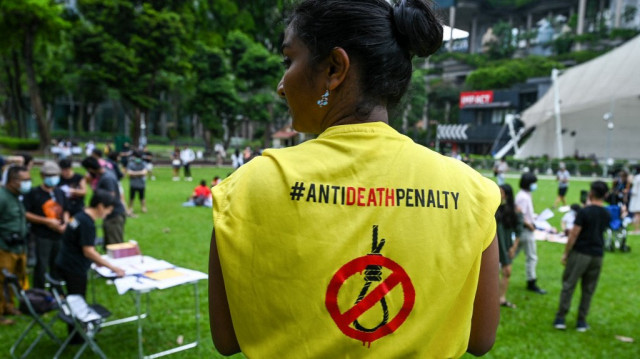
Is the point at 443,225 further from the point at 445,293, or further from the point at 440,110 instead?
the point at 440,110

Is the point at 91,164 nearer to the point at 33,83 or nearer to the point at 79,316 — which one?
the point at 79,316

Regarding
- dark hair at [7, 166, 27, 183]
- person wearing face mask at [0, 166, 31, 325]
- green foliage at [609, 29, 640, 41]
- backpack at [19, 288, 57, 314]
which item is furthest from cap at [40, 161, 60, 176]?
green foliage at [609, 29, 640, 41]

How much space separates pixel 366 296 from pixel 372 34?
0.59 metres

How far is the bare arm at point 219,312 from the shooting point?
108 cm

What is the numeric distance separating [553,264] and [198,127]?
64595 mm

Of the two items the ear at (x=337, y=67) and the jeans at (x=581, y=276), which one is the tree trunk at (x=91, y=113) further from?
the ear at (x=337, y=67)

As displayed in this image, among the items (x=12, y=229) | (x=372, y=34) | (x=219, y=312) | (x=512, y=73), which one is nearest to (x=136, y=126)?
(x=12, y=229)

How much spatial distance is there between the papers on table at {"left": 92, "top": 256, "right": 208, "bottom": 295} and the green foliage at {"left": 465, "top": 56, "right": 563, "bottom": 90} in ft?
187

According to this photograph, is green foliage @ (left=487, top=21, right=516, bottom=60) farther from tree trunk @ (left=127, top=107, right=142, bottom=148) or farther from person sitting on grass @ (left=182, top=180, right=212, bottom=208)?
person sitting on grass @ (left=182, top=180, right=212, bottom=208)

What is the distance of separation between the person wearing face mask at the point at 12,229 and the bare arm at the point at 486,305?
617 centimetres

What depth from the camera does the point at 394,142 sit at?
1.07m

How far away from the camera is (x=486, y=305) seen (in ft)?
3.79

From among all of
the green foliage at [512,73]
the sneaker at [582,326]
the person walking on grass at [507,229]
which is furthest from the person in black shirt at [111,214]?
the green foliage at [512,73]

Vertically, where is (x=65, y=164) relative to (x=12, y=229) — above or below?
above
